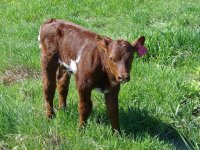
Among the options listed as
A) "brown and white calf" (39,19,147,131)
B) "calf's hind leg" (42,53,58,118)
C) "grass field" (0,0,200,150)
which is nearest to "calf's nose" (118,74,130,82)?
"brown and white calf" (39,19,147,131)

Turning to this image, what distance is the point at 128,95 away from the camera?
19.5 ft

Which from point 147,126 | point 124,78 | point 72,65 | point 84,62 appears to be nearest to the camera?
point 124,78

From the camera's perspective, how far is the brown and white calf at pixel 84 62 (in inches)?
169

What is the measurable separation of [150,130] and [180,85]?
105cm

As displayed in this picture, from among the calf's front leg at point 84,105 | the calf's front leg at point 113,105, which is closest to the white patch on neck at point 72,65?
the calf's front leg at point 84,105

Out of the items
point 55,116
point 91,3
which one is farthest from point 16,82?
point 91,3

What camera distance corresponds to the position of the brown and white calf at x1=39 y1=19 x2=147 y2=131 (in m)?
4.29

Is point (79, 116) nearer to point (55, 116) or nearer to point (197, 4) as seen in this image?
point (55, 116)

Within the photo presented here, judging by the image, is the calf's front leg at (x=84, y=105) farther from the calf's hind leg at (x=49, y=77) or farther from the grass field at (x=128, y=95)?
the calf's hind leg at (x=49, y=77)

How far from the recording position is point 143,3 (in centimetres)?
1151

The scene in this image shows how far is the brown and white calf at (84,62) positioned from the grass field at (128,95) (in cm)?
25

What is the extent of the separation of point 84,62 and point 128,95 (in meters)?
1.31

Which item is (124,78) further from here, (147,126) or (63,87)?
(63,87)

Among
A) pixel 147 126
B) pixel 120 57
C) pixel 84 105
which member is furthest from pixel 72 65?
pixel 147 126
